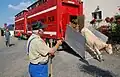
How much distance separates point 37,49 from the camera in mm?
4719

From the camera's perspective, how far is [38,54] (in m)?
4.76

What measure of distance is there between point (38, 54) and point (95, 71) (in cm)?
449

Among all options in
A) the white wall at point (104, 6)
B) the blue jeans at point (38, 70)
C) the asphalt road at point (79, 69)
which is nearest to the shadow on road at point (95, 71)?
the asphalt road at point (79, 69)

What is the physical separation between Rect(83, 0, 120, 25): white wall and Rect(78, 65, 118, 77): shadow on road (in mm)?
8205

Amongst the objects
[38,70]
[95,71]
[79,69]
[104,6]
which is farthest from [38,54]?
[104,6]

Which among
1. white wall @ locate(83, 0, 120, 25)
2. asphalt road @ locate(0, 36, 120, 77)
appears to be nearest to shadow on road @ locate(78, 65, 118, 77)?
asphalt road @ locate(0, 36, 120, 77)

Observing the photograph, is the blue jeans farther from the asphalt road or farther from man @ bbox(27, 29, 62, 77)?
the asphalt road

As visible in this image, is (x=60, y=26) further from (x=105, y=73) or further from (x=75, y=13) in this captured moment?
(x=105, y=73)

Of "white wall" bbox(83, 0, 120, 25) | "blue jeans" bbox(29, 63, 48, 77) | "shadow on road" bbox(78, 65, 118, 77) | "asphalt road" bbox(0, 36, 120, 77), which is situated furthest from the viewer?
"white wall" bbox(83, 0, 120, 25)

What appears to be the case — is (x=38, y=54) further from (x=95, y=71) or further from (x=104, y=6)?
(x=104, y=6)

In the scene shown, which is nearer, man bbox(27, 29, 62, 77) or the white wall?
man bbox(27, 29, 62, 77)

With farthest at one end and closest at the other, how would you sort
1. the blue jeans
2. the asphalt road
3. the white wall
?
1. the white wall
2. the asphalt road
3. the blue jeans

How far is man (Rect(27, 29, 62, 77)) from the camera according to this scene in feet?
15.4

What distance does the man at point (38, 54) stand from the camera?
4.69 m
